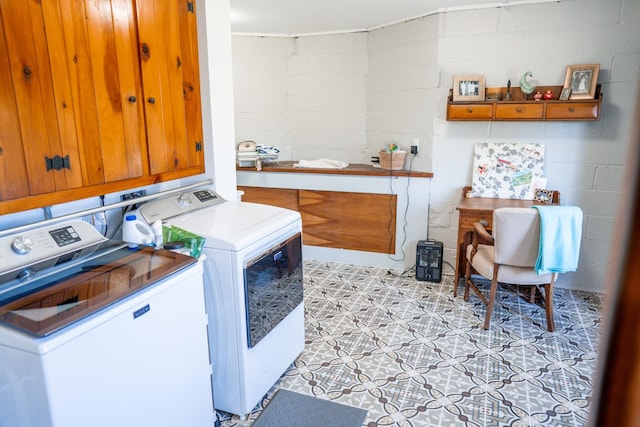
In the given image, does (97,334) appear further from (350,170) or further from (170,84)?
(350,170)

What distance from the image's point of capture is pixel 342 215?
412cm

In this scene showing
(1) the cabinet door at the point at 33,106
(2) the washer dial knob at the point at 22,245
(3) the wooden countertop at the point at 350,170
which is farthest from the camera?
(3) the wooden countertop at the point at 350,170

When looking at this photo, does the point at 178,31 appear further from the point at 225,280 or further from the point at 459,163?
the point at 459,163

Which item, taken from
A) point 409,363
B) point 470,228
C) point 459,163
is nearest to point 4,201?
point 409,363

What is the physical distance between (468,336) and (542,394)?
629 mm

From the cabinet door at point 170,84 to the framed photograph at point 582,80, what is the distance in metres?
2.73

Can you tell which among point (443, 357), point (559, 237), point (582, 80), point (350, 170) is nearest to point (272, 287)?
point (443, 357)

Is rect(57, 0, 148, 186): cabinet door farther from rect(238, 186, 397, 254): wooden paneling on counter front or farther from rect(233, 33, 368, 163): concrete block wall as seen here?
rect(233, 33, 368, 163): concrete block wall

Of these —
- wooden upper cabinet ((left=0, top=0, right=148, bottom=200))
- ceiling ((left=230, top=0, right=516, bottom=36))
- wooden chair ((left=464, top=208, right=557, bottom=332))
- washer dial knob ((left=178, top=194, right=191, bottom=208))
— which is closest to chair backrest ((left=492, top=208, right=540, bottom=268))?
wooden chair ((left=464, top=208, right=557, bottom=332))

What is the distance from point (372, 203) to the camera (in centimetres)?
399

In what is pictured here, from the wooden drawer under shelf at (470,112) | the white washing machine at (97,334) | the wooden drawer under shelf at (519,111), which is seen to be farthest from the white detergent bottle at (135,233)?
the wooden drawer under shelf at (519,111)

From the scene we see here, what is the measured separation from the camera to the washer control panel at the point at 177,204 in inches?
81.7

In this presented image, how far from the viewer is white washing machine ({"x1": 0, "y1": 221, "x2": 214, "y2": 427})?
1208 millimetres

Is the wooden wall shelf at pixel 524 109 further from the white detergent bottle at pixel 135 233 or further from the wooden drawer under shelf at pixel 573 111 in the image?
the white detergent bottle at pixel 135 233
